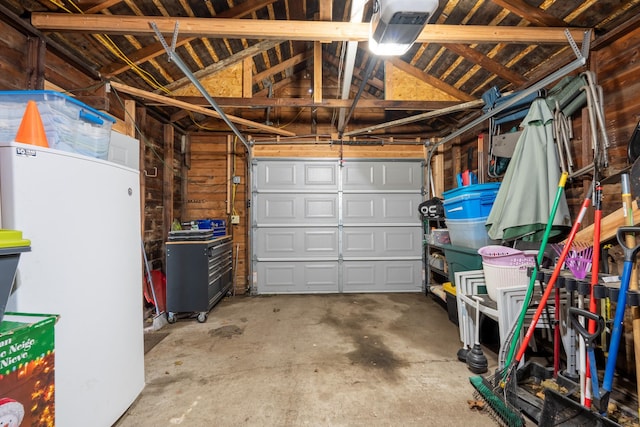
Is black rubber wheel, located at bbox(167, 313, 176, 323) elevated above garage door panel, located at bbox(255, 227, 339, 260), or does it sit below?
below

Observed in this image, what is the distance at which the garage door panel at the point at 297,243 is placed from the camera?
14.3 ft

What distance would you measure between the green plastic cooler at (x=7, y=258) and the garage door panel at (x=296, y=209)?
3462mm

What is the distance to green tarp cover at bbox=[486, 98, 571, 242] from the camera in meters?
2.15

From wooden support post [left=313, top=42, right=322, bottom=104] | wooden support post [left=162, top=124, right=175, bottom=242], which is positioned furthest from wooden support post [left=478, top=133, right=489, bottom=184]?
wooden support post [left=162, top=124, right=175, bottom=242]

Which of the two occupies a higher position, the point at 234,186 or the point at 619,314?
the point at 234,186

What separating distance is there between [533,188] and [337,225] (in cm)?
268

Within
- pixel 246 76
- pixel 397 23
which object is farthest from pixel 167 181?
pixel 397 23

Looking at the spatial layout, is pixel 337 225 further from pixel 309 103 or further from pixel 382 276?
pixel 309 103

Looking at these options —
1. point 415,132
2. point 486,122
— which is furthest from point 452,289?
point 415,132

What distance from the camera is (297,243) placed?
4363 mm

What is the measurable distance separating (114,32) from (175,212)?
2.64 meters

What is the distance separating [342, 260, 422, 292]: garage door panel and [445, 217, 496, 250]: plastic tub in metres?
1.43

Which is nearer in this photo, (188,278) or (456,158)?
(188,278)

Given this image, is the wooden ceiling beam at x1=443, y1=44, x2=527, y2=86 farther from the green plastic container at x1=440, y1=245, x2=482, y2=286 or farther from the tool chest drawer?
the tool chest drawer
